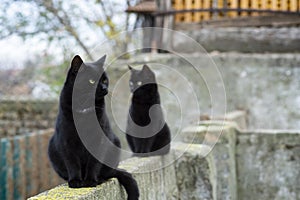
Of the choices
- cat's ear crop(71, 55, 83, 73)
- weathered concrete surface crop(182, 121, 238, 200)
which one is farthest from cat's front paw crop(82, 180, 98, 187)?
weathered concrete surface crop(182, 121, 238, 200)

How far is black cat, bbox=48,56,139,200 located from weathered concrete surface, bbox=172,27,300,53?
4639 mm

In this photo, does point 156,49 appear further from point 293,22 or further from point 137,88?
point 137,88

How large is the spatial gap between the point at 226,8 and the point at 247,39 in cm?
61

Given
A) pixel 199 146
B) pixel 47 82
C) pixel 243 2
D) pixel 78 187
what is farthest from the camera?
pixel 47 82

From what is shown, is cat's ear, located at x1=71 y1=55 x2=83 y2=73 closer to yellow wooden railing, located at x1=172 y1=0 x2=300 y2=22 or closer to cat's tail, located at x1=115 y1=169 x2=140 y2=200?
cat's tail, located at x1=115 y1=169 x2=140 y2=200

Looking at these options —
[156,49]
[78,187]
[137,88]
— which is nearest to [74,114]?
[78,187]

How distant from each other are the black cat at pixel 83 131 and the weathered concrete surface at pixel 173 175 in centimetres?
9

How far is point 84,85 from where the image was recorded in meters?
2.19

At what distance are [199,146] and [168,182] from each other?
57 centimetres

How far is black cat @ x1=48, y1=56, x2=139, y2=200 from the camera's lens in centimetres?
212

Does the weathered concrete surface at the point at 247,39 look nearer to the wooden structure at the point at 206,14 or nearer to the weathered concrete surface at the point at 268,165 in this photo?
the wooden structure at the point at 206,14

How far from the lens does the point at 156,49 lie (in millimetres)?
6992

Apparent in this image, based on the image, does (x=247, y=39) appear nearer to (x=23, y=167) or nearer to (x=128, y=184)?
(x=23, y=167)

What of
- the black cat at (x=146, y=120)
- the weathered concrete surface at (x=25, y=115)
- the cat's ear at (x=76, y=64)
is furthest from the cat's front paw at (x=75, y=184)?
the weathered concrete surface at (x=25, y=115)
